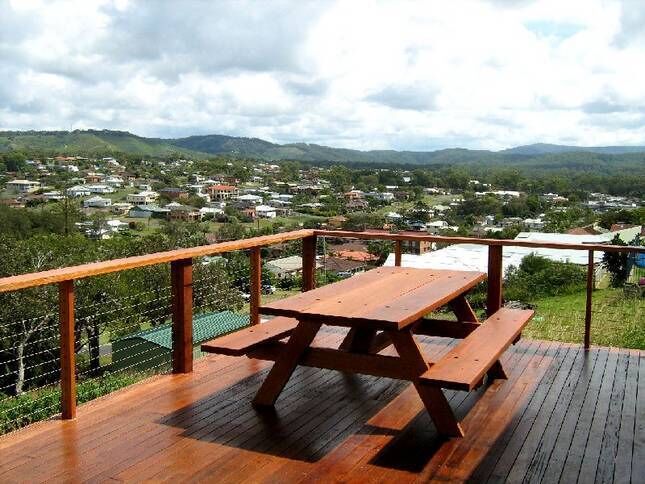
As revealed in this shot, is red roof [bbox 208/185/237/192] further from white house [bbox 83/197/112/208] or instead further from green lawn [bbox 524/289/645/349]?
green lawn [bbox 524/289/645/349]

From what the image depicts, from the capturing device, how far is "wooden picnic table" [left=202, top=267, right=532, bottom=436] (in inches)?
123

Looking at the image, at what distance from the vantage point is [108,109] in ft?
308

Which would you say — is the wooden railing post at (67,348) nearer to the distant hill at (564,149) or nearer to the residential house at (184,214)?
the residential house at (184,214)

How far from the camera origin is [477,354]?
334cm

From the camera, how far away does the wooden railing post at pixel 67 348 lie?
3408mm

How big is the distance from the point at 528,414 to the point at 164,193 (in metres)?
59.4

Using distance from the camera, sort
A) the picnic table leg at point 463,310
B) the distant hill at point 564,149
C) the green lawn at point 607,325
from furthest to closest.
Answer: the distant hill at point 564,149 → the green lawn at point 607,325 → the picnic table leg at point 463,310

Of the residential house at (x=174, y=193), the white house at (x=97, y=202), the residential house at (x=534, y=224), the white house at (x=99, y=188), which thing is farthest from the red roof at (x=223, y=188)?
the residential house at (x=534, y=224)

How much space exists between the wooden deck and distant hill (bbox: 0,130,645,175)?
8377 centimetres

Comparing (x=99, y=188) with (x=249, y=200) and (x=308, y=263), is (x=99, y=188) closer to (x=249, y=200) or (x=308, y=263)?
(x=249, y=200)

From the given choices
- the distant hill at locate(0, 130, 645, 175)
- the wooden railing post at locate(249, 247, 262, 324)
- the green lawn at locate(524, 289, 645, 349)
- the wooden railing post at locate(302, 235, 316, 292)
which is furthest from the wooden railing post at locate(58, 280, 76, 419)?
the distant hill at locate(0, 130, 645, 175)

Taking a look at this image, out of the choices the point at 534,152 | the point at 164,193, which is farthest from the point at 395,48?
the point at 534,152

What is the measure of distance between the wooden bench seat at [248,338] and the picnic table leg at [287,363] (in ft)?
0.56

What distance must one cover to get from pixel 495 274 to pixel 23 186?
2457 inches
